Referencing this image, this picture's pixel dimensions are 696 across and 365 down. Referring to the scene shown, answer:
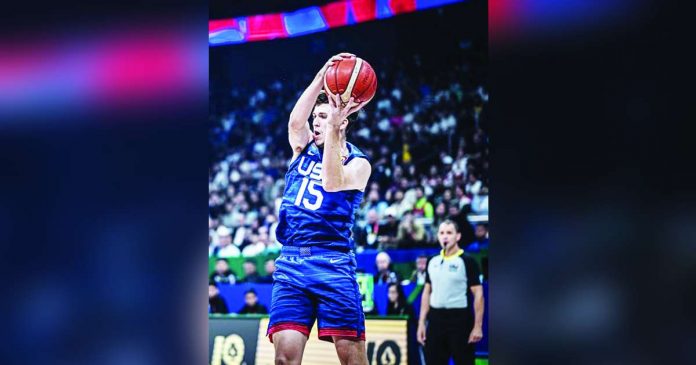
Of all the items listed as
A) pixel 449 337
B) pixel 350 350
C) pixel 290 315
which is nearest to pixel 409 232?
pixel 449 337

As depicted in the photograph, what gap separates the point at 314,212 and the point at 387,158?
2.88 meters

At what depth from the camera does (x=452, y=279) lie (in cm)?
667

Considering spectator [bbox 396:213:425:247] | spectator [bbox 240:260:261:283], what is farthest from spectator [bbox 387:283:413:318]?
spectator [bbox 240:260:261:283]

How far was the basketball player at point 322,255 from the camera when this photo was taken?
15.2 feet

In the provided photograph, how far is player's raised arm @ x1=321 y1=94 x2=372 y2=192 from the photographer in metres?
4.61

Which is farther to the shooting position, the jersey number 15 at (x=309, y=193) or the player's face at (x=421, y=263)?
the player's face at (x=421, y=263)

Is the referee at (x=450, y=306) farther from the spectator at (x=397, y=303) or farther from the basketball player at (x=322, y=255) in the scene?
the basketball player at (x=322, y=255)

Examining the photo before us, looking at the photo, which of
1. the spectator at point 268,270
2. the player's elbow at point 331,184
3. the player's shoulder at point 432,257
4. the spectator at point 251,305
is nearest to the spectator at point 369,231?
the player's shoulder at point 432,257

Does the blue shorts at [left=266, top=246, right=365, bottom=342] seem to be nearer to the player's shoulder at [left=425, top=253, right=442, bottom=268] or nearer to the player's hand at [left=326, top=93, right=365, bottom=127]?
the player's hand at [left=326, top=93, right=365, bottom=127]

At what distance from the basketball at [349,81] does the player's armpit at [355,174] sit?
1.32 ft
